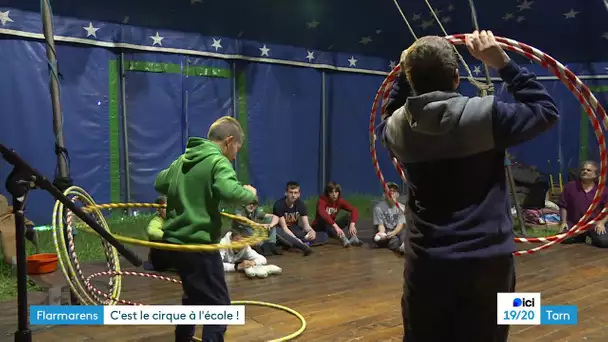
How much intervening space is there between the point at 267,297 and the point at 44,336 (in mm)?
1623

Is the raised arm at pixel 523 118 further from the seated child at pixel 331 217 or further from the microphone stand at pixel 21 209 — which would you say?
the seated child at pixel 331 217

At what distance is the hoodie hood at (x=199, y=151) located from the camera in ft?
8.73

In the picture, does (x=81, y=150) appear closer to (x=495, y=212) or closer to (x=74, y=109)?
(x=74, y=109)

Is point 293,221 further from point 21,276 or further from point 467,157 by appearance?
point 467,157

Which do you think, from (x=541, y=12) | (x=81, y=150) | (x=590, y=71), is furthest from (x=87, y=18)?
(x=590, y=71)

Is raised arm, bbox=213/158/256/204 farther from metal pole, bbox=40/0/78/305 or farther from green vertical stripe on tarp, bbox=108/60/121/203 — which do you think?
green vertical stripe on tarp, bbox=108/60/121/203

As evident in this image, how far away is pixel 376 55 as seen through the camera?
9406 mm

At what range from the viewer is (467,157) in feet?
5.31

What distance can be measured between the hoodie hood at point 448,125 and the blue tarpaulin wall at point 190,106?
4.30 m

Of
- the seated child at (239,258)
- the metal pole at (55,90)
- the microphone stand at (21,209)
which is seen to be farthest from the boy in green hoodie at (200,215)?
the seated child at (239,258)
